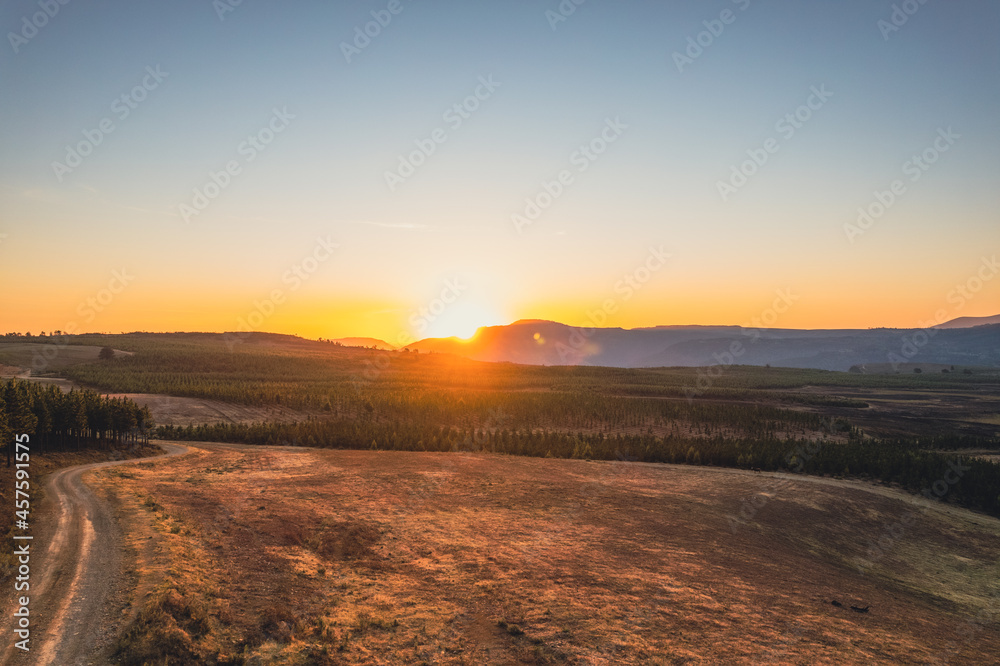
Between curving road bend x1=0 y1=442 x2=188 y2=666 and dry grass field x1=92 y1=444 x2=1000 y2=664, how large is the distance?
585 millimetres

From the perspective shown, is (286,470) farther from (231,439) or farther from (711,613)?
(711,613)

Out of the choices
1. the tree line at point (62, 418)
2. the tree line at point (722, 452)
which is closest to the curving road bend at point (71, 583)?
the tree line at point (62, 418)

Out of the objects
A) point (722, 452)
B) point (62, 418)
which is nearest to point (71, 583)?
point (62, 418)

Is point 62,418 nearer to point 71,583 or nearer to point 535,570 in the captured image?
point 71,583

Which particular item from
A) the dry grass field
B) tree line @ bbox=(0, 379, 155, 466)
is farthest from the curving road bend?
tree line @ bbox=(0, 379, 155, 466)

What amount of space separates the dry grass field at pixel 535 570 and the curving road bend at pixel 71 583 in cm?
58

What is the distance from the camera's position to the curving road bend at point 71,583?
8.66 m

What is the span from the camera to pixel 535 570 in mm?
14125

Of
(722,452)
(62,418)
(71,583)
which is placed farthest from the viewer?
(722,452)

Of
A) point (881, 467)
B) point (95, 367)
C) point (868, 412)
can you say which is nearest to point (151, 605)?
point (881, 467)

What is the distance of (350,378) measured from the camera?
94.5 m

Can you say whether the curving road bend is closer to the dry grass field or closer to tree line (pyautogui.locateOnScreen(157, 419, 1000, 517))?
the dry grass field

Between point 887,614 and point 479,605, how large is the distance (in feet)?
34.2

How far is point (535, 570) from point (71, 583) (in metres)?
10.5
